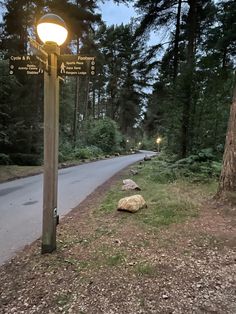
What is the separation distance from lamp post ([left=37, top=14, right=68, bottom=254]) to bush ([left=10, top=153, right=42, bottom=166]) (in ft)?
43.4

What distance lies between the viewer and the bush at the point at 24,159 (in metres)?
16.3

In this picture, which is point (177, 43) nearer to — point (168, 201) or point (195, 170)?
point (195, 170)

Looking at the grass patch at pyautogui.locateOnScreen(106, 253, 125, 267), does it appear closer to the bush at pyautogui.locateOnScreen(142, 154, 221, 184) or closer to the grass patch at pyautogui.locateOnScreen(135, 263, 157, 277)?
the grass patch at pyautogui.locateOnScreen(135, 263, 157, 277)

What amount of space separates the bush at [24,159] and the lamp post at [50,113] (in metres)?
13.2

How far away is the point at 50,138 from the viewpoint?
3.80 meters

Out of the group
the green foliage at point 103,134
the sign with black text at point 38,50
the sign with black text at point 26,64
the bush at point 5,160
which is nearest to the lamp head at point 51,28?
the sign with black text at point 38,50

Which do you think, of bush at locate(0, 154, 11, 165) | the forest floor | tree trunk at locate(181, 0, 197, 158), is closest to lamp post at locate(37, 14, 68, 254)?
the forest floor

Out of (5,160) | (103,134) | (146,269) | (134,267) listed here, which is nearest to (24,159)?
(5,160)

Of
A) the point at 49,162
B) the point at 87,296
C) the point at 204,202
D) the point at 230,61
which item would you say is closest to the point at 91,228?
the point at 49,162

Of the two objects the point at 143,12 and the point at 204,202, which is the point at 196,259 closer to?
the point at 204,202

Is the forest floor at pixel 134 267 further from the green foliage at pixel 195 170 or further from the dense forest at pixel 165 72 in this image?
the green foliage at pixel 195 170

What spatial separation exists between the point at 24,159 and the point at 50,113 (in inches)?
529

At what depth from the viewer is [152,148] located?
204 ft

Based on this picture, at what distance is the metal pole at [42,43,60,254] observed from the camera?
12.4ft
